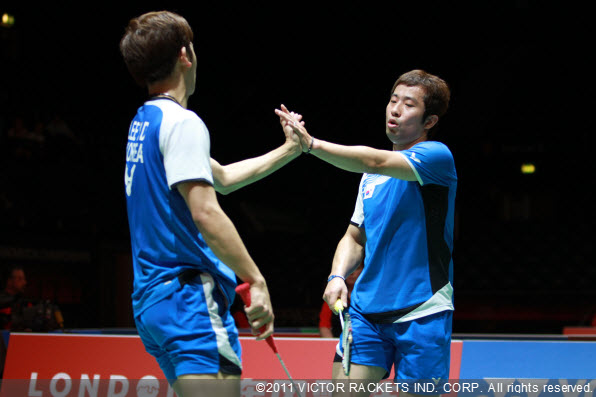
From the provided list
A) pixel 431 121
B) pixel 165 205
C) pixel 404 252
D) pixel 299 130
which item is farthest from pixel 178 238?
pixel 431 121

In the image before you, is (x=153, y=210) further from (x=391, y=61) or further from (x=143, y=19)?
(x=391, y=61)

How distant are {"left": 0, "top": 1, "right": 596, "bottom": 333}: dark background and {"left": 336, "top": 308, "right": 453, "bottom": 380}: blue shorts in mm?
8438

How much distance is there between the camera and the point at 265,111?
12516mm

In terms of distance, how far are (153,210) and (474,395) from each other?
2796 millimetres

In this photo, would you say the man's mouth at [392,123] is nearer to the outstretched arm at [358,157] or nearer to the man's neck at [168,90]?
the outstretched arm at [358,157]

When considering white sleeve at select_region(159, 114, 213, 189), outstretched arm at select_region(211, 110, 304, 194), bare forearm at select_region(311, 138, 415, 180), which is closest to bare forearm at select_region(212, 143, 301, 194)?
outstretched arm at select_region(211, 110, 304, 194)

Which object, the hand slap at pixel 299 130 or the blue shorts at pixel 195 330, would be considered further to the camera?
the hand slap at pixel 299 130

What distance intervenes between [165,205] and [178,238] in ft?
0.31

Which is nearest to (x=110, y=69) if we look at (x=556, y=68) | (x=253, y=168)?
(x=556, y=68)

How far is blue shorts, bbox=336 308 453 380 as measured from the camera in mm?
2445

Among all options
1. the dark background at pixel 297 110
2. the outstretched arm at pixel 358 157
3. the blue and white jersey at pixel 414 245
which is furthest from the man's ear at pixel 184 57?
the dark background at pixel 297 110

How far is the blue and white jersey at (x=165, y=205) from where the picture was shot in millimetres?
1777

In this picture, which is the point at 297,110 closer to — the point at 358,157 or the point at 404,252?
the point at 404,252

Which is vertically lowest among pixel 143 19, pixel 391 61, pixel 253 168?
pixel 253 168
